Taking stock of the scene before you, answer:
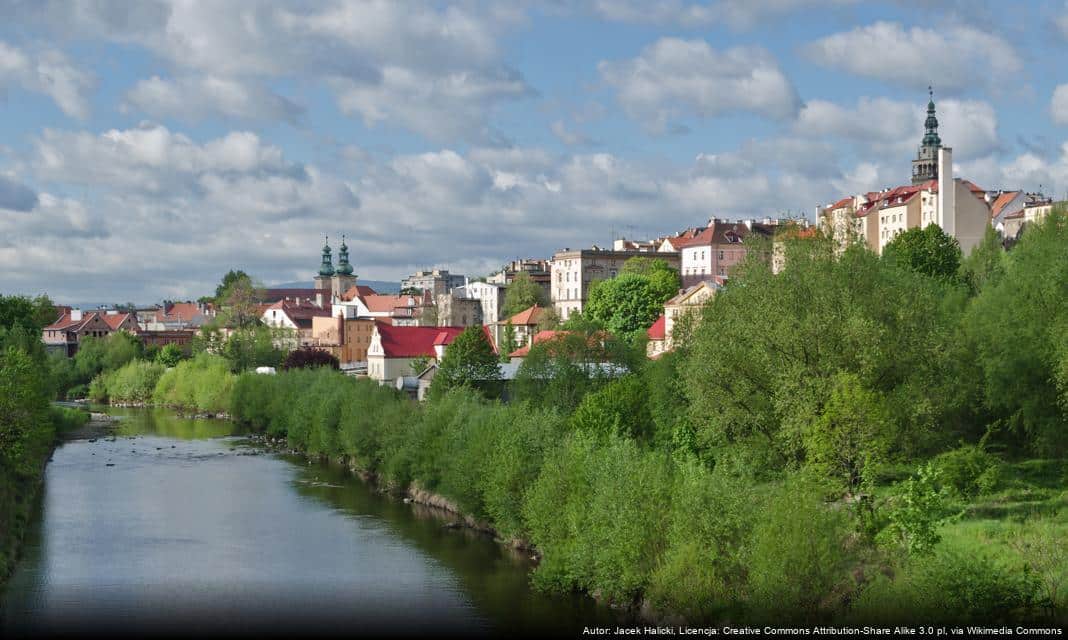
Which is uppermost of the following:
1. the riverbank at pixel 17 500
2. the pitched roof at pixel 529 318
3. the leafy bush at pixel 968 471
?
the pitched roof at pixel 529 318

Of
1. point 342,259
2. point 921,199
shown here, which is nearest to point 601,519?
point 921,199

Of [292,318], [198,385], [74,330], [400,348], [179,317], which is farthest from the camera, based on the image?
[179,317]

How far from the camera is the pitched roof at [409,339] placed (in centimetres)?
6694

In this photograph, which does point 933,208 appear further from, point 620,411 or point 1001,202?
point 620,411

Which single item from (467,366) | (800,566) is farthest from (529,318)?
(800,566)

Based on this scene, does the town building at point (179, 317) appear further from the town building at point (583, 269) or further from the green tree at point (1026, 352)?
the green tree at point (1026, 352)

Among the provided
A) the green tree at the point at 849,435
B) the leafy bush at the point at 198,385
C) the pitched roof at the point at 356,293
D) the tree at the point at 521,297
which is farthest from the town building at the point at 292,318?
the green tree at the point at 849,435

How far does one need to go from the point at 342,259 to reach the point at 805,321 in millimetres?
130913

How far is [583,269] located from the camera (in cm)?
9569

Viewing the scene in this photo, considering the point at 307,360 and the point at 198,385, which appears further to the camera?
the point at 307,360

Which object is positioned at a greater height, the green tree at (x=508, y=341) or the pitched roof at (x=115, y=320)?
the pitched roof at (x=115, y=320)

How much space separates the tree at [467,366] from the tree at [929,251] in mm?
18636

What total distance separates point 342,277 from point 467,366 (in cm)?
10348

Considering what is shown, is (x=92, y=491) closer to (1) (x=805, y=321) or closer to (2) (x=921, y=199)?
(1) (x=805, y=321)
